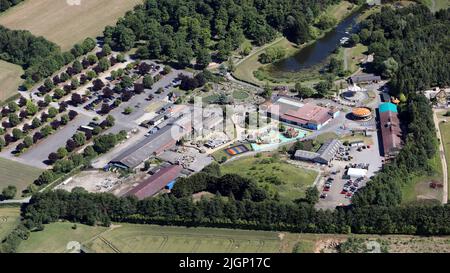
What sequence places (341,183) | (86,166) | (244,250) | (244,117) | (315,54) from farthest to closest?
(315,54), (244,117), (86,166), (341,183), (244,250)

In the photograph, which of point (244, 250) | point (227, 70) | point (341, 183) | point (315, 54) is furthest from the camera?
point (315, 54)

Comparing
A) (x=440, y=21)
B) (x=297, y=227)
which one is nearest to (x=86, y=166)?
(x=297, y=227)

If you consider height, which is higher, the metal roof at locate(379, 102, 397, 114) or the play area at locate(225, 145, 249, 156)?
the metal roof at locate(379, 102, 397, 114)

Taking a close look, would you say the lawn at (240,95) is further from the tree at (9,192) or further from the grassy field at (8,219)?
the grassy field at (8,219)

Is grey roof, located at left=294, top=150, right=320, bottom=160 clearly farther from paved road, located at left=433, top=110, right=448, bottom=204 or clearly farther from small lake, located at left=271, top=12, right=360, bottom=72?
small lake, located at left=271, top=12, right=360, bottom=72

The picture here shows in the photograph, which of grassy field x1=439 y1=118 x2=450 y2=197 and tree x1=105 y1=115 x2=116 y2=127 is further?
tree x1=105 y1=115 x2=116 y2=127

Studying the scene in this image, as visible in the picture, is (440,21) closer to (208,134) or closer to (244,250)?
(208,134)

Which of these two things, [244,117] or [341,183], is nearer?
[341,183]

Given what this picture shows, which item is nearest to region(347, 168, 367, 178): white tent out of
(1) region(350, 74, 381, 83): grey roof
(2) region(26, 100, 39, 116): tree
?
(1) region(350, 74, 381, 83): grey roof
